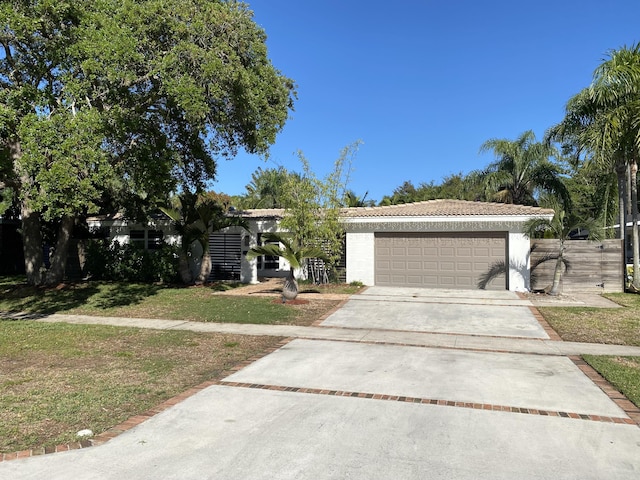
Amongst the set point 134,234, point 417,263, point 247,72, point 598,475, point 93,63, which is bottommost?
point 598,475

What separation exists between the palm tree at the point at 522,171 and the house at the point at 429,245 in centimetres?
451

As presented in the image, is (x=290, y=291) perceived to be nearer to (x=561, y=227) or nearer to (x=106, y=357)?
(x=106, y=357)

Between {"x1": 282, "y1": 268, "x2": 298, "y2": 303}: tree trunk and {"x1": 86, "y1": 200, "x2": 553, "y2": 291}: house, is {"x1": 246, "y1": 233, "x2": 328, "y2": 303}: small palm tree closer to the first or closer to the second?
{"x1": 282, "y1": 268, "x2": 298, "y2": 303}: tree trunk

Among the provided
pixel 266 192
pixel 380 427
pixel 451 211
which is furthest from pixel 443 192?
pixel 380 427

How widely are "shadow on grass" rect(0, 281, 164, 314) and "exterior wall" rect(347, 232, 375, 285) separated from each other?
23.4 feet

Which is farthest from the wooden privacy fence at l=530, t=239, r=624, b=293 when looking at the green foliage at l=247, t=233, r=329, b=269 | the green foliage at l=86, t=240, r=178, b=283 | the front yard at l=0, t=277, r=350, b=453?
the green foliage at l=86, t=240, r=178, b=283

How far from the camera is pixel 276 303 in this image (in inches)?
502

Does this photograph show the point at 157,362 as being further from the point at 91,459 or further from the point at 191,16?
the point at 191,16

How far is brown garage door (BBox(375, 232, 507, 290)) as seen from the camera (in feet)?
52.9

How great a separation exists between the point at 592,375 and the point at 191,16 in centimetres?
1179

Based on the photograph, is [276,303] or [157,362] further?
[276,303]

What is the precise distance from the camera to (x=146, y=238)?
1981 centimetres

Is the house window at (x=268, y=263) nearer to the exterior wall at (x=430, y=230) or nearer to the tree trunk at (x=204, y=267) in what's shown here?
the tree trunk at (x=204, y=267)

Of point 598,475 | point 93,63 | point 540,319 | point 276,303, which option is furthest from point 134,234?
point 598,475
